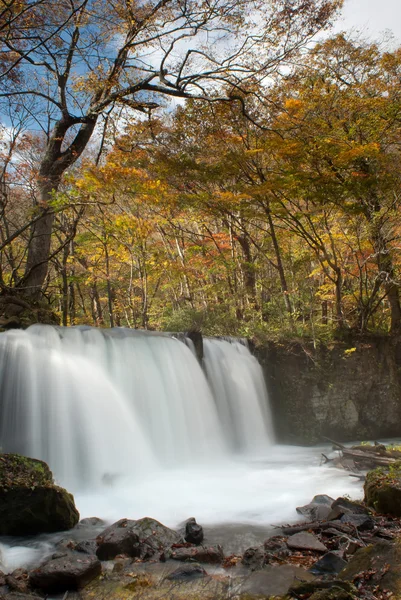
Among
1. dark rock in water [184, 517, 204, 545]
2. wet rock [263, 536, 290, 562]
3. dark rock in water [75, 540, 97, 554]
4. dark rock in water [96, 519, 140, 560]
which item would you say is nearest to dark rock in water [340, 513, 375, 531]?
wet rock [263, 536, 290, 562]

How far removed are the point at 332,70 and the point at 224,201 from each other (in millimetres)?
5703

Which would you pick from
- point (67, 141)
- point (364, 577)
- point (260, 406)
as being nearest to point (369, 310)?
point (260, 406)

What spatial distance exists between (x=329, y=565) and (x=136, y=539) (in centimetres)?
191

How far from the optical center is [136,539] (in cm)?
411

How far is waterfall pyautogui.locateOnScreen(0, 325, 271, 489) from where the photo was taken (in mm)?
6512

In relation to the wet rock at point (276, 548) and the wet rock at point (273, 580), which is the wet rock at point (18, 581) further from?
the wet rock at point (276, 548)

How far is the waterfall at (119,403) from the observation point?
651 centimetres

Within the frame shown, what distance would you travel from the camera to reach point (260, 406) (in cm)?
1098

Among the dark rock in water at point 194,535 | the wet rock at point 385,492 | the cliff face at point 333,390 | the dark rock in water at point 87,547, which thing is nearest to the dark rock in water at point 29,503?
the dark rock in water at point 87,547

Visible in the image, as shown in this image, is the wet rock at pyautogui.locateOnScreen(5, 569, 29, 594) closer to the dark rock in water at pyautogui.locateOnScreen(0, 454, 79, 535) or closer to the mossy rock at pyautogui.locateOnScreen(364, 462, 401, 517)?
the dark rock in water at pyautogui.locateOnScreen(0, 454, 79, 535)

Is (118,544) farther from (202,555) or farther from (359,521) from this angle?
(359,521)

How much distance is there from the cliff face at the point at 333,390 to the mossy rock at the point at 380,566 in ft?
25.9

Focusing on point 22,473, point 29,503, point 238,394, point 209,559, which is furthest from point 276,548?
point 238,394

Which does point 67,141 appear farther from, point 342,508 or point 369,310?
point 342,508
